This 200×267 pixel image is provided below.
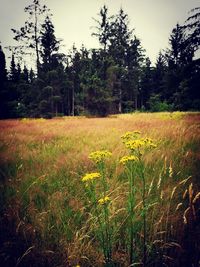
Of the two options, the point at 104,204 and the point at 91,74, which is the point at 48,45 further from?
the point at 104,204

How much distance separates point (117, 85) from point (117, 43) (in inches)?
→ 274

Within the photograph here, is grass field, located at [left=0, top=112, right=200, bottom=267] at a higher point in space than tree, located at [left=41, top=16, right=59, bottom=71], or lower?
lower

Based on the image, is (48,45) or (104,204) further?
(48,45)

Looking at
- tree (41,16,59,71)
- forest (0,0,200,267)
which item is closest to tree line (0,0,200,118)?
tree (41,16,59,71)

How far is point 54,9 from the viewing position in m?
25.2

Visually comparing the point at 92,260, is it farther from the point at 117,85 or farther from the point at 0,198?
the point at 117,85

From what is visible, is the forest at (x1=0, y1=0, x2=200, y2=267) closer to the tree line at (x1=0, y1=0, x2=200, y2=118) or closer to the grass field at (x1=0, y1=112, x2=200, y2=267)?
the grass field at (x1=0, y1=112, x2=200, y2=267)

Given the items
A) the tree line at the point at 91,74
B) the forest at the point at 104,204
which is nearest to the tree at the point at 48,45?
the tree line at the point at 91,74

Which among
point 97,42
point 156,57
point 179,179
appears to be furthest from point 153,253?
point 156,57

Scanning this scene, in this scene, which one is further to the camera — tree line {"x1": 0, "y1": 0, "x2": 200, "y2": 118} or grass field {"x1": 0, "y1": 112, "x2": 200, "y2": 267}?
tree line {"x1": 0, "y1": 0, "x2": 200, "y2": 118}

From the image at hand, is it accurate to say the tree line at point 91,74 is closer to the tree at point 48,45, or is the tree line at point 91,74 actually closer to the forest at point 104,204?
the tree at point 48,45

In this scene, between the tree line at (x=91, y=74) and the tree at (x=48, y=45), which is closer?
the tree line at (x=91, y=74)

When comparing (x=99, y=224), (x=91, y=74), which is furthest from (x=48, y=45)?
(x=99, y=224)

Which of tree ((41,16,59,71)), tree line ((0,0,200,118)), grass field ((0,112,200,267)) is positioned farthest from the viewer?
tree ((41,16,59,71))
